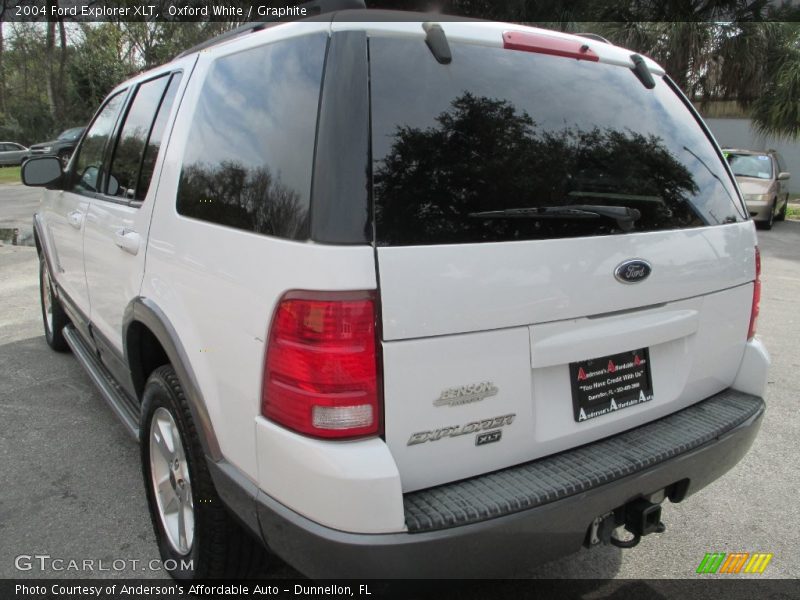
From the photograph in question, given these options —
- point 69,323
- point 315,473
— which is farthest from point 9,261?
point 315,473

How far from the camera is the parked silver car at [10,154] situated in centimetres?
3120

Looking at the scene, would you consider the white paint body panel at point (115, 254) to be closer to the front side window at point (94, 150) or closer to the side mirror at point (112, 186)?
the side mirror at point (112, 186)

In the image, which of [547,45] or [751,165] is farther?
[751,165]

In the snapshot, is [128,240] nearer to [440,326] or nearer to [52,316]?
[440,326]

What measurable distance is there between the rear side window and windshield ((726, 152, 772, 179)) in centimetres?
1390

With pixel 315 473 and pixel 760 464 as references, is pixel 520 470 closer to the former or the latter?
pixel 315 473

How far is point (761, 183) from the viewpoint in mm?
13008

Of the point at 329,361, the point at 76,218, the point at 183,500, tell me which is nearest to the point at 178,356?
the point at 183,500

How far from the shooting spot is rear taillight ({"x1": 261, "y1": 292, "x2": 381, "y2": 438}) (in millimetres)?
1591

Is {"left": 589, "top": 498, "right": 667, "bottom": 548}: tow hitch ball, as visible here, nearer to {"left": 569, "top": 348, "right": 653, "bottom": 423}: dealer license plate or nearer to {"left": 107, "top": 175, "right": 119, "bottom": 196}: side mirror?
{"left": 569, "top": 348, "right": 653, "bottom": 423}: dealer license plate

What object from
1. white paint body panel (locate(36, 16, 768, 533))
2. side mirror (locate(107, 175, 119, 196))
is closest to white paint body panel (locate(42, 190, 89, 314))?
side mirror (locate(107, 175, 119, 196))

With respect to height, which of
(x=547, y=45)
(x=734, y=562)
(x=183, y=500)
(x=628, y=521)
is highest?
(x=547, y=45)

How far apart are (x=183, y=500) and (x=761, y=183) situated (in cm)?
1387

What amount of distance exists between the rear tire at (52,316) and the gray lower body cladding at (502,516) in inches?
141
